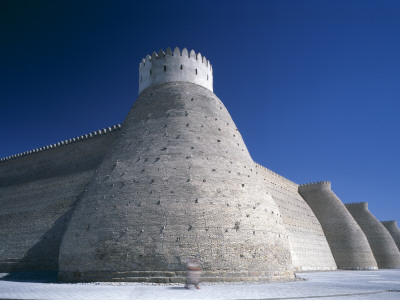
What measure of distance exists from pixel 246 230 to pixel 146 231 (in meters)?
3.28

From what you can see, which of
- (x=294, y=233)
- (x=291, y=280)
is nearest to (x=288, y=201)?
(x=294, y=233)

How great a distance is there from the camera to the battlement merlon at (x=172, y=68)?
16.4 metres

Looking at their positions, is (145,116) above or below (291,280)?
above

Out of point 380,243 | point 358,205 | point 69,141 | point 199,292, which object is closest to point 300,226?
point 380,243

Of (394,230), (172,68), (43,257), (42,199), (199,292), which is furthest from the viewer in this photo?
(394,230)

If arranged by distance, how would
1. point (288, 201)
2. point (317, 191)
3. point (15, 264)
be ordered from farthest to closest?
point (317, 191) < point (288, 201) < point (15, 264)

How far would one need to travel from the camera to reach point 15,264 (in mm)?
16047

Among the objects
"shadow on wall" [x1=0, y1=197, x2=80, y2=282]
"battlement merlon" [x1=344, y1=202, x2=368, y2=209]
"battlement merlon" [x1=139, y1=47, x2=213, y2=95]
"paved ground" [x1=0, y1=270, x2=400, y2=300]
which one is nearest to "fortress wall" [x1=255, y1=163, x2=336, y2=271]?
"battlement merlon" [x1=344, y1=202, x2=368, y2=209]

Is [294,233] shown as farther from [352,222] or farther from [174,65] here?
[174,65]

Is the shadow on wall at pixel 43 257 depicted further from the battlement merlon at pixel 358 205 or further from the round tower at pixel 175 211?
the battlement merlon at pixel 358 205

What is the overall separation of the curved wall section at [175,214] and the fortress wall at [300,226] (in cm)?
1158

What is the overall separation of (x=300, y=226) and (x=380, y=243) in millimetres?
12143

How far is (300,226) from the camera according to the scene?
26000 millimetres

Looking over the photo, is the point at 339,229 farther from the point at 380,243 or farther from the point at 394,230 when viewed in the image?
the point at 394,230
